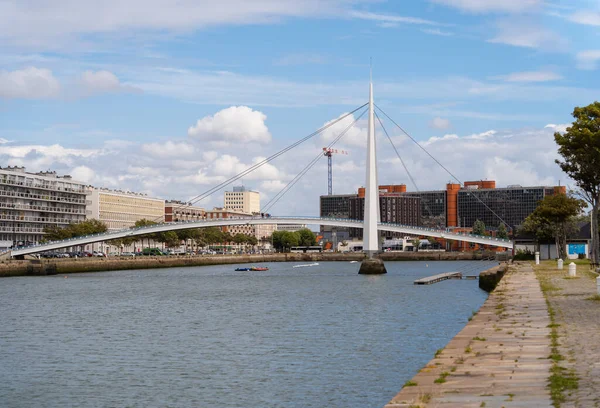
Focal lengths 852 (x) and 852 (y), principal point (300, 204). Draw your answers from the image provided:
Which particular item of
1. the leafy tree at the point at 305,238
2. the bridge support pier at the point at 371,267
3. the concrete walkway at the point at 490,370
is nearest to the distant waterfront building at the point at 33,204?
the bridge support pier at the point at 371,267

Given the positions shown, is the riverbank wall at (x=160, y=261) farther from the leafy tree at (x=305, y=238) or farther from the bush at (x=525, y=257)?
the bush at (x=525, y=257)

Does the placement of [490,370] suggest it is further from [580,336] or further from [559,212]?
[559,212]

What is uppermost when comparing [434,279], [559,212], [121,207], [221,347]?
[121,207]

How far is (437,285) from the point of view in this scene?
61.5 meters

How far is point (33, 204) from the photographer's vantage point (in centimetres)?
12344

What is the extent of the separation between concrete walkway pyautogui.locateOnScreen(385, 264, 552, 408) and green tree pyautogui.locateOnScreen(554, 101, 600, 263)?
26961 mm

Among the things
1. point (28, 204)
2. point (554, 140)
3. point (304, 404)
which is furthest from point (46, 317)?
point (28, 204)

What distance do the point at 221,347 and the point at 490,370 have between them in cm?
1408

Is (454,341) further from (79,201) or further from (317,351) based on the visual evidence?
(79,201)

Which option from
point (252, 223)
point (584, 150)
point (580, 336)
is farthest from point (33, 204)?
point (580, 336)

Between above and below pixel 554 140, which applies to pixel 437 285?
below

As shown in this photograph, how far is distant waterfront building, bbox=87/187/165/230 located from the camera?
518ft

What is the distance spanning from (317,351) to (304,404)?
7.80 metres

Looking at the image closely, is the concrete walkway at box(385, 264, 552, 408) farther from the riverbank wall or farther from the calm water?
the riverbank wall
